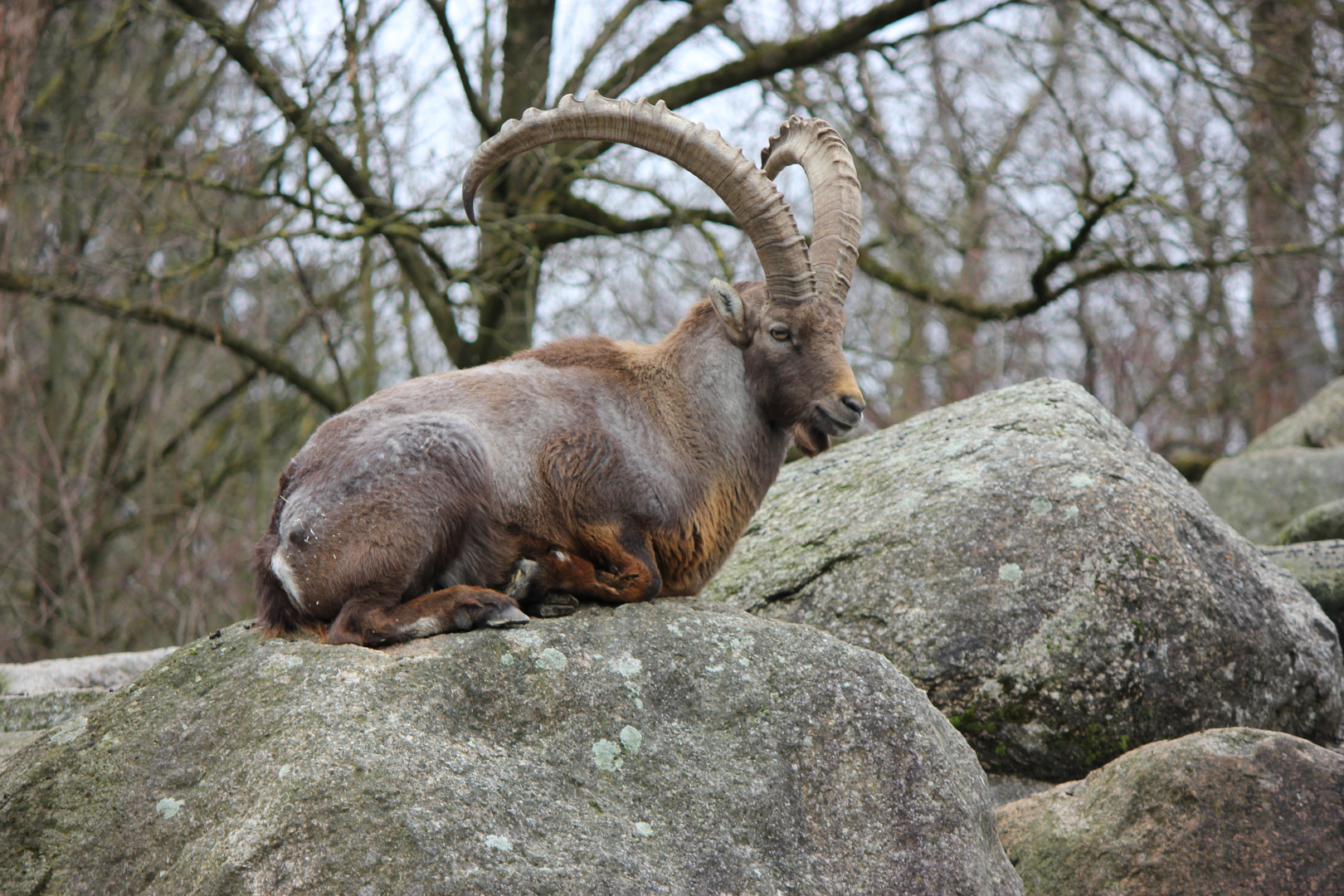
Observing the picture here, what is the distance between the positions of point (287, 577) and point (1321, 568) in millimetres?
7011

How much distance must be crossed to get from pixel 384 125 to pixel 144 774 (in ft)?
29.6

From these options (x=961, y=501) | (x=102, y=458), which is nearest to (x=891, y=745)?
(x=961, y=501)

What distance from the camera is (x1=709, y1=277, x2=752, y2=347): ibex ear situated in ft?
18.7

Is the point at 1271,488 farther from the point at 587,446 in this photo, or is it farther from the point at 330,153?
the point at 330,153

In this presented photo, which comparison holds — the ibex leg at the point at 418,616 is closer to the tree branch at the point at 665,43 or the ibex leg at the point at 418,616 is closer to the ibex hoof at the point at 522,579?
the ibex hoof at the point at 522,579

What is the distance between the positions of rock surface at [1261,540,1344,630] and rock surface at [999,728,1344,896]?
10.1 ft

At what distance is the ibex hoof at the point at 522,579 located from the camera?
4875 mm

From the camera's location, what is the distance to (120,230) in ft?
47.0

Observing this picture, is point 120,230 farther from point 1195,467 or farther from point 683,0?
point 1195,467

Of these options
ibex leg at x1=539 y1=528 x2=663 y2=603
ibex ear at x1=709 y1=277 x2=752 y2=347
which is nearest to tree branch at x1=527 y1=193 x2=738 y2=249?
ibex ear at x1=709 y1=277 x2=752 y2=347

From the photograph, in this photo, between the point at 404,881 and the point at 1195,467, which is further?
the point at 1195,467

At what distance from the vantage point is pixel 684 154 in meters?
5.41

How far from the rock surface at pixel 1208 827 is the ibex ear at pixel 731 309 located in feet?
9.33

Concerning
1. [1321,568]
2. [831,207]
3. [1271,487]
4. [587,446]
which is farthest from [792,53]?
[587,446]
